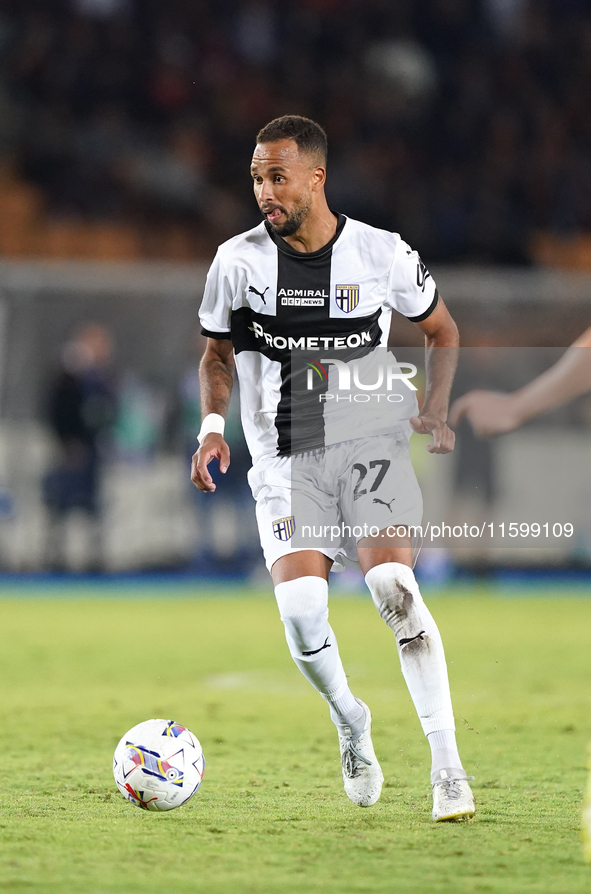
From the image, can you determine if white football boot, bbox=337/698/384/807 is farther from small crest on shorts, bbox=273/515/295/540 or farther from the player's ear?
the player's ear

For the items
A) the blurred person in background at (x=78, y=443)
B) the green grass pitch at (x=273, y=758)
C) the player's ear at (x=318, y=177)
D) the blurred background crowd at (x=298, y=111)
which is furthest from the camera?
the blurred background crowd at (x=298, y=111)

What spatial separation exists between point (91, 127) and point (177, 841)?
52.3ft

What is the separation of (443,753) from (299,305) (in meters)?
1.71

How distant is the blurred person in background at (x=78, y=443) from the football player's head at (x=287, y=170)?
906 cm

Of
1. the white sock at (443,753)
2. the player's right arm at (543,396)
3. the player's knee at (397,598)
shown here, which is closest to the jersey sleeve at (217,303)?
the player's knee at (397,598)

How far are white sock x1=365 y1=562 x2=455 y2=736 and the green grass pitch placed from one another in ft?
1.17

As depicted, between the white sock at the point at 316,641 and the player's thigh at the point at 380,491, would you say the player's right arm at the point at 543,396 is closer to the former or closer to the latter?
the player's thigh at the point at 380,491

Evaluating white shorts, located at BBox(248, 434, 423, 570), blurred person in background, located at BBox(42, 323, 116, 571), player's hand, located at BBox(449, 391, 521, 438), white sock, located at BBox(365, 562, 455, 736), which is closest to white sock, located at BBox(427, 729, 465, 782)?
white sock, located at BBox(365, 562, 455, 736)

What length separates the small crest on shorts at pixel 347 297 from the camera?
470 centimetres

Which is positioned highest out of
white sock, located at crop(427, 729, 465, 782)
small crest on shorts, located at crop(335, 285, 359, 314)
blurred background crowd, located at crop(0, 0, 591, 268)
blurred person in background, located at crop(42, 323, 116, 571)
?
blurred background crowd, located at crop(0, 0, 591, 268)

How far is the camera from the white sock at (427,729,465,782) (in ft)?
13.7

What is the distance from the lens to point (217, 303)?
480 centimetres

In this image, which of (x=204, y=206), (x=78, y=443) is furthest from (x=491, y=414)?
(x=204, y=206)

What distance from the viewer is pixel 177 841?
Result: 151 inches
